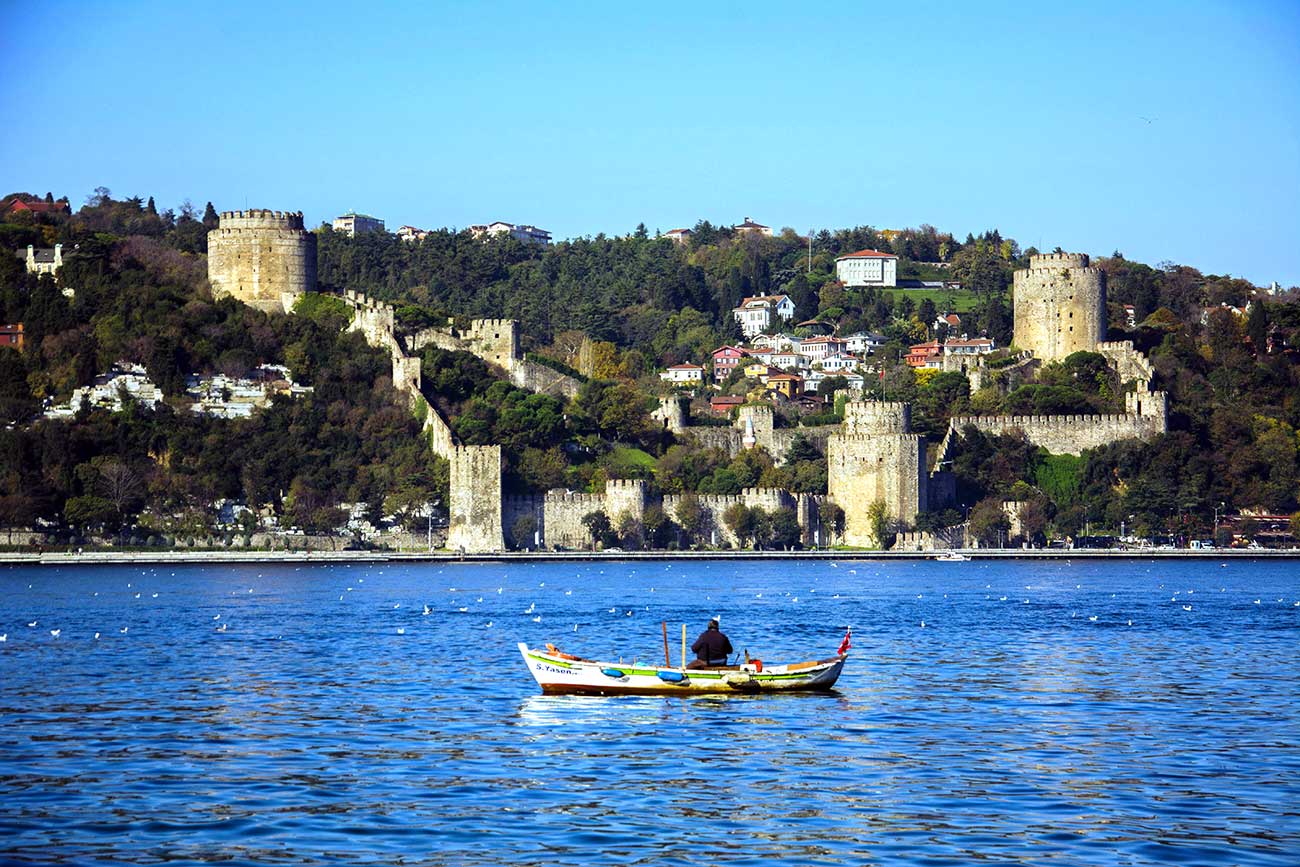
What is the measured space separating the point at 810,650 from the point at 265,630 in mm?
10764

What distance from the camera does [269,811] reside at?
16688 millimetres

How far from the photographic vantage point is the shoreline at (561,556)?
6197 centimetres

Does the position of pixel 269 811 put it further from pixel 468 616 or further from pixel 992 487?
pixel 992 487

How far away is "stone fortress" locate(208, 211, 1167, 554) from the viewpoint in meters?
65.3

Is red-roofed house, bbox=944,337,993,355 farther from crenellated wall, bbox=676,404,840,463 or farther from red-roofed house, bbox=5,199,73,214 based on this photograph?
red-roofed house, bbox=5,199,73,214

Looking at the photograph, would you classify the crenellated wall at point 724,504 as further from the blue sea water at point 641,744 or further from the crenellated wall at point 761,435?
the blue sea water at point 641,744

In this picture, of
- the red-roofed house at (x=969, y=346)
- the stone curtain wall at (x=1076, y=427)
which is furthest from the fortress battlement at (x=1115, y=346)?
the red-roofed house at (x=969, y=346)

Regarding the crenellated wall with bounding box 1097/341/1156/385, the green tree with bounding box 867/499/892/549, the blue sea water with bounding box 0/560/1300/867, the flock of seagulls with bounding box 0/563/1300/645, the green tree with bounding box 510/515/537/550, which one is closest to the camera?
the blue sea water with bounding box 0/560/1300/867

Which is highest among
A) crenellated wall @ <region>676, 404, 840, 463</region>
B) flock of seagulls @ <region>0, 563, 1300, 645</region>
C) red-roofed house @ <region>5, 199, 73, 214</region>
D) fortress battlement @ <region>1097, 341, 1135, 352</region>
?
red-roofed house @ <region>5, 199, 73, 214</region>

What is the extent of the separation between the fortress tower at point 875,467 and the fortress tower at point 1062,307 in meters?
13.7

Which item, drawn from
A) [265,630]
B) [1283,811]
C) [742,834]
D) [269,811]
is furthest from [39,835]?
[265,630]

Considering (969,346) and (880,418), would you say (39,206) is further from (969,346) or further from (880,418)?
(880,418)

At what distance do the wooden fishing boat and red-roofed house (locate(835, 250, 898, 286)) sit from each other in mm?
97121

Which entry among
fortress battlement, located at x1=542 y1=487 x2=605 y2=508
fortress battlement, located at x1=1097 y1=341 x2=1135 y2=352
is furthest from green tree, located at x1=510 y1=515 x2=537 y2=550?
fortress battlement, located at x1=1097 y1=341 x2=1135 y2=352
